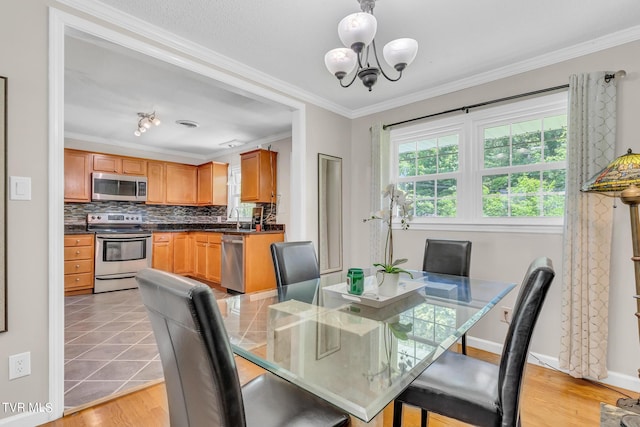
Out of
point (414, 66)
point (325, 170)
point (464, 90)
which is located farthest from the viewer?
point (325, 170)

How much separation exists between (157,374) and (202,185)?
427cm

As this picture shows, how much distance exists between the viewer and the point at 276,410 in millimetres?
1064

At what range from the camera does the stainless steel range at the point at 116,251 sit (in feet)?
15.2

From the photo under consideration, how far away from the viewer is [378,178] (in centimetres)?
339

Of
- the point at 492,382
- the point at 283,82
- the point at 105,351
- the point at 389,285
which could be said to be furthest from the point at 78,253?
the point at 492,382

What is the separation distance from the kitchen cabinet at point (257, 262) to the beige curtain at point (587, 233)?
10.4 feet

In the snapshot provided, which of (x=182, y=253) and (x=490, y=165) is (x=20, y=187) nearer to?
(x=490, y=165)

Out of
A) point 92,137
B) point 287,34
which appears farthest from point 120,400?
point 92,137

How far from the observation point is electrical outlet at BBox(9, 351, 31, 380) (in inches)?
63.0

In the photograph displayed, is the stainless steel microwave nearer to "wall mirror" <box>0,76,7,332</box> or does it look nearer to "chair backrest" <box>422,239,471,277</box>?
"wall mirror" <box>0,76,7,332</box>

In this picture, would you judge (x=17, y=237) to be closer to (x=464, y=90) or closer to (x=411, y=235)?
(x=411, y=235)

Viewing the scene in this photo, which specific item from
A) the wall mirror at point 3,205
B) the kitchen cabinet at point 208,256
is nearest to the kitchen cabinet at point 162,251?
the kitchen cabinet at point 208,256

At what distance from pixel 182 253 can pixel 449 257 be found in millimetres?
4818

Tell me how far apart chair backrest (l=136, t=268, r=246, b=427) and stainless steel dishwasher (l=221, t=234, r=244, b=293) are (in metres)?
3.50
